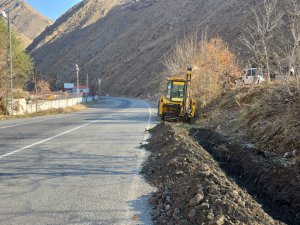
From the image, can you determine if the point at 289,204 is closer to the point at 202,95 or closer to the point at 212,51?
the point at 202,95

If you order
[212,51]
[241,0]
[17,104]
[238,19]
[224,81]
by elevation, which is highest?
[241,0]

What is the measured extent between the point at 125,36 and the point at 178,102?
103 meters

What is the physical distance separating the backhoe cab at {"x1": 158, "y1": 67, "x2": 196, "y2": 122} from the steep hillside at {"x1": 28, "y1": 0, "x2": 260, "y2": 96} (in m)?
43.4

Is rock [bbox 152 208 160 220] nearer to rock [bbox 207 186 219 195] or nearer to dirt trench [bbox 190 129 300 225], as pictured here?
rock [bbox 207 186 219 195]

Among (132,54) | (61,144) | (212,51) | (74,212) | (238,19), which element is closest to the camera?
(74,212)

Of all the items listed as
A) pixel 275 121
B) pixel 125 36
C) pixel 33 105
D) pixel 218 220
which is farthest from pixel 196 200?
pixel 125 36

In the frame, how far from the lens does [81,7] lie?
6531 inches

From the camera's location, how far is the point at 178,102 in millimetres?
22516

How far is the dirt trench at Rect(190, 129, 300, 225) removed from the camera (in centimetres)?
674

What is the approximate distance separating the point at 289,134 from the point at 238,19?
65.4 meters

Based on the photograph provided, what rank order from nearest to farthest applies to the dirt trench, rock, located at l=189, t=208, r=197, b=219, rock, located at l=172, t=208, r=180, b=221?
1. rock, located at l=189, t=208, r=197, b=219
2. rock, located at l=172, t=208, r=180, b=221
3. the dirt trench

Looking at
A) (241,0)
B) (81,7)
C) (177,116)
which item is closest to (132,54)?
(241,0)

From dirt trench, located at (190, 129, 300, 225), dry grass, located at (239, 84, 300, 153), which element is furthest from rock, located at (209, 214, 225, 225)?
dry grass, located at (239, 84, 300, 153)

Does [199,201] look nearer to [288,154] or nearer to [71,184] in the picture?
[71,184]
